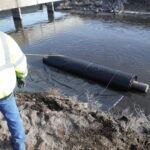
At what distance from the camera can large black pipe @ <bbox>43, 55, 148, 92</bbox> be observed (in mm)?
6723

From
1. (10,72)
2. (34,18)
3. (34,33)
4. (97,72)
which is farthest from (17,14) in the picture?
(10,72)

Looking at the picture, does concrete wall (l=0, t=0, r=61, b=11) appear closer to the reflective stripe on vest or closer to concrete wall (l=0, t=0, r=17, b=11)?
concrete wall (l=0, t=0, r=17, b=11)

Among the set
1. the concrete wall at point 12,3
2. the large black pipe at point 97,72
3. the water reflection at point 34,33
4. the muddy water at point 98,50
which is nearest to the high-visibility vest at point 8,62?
the muddy water at point 98,50

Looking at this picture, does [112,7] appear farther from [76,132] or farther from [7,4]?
[76,132]

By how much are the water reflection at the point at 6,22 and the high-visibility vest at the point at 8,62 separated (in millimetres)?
16446

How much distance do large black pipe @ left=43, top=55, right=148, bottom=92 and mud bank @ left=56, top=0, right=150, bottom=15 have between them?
46.2 ft

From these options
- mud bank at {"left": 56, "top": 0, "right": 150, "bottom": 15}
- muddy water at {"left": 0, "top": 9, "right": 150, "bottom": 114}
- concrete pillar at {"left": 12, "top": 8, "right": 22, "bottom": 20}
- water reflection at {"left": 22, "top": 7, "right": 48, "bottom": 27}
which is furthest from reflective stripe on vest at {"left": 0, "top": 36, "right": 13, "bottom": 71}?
concrete pillar at {"left": 12, "top": 8, "right": 22, "bottom": 20}

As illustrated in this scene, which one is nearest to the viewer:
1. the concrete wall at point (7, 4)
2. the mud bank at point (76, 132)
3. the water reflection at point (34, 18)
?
the mud bank at point (76, 132)

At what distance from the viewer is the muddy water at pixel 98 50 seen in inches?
265

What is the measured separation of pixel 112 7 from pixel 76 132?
21.6m

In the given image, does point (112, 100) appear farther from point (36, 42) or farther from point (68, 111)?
point (36, 42)

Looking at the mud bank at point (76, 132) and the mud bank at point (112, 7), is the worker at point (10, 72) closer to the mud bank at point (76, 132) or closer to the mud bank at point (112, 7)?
the mud bank at point (76, 132)

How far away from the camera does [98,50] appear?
10.6 m

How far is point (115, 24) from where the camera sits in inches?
637
